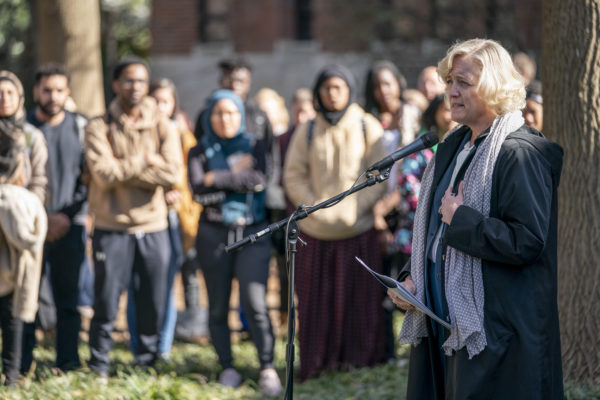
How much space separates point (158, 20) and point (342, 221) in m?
12.0

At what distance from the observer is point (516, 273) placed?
3.90 m

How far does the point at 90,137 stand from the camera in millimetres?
6926

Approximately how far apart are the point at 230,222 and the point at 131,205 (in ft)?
2.47

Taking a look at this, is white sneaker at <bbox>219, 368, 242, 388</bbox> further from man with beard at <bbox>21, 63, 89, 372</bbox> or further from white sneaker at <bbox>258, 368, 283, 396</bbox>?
man with beard at <bbox>21, 63, 89, 372</bbox>

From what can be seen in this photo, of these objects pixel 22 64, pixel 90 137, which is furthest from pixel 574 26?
pixel 22 64

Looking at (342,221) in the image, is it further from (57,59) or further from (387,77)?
(57,59)

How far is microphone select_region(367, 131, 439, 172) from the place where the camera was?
4.12 metres

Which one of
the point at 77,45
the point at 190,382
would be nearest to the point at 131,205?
the point at 190,382

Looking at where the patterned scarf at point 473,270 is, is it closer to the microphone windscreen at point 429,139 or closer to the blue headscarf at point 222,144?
the microphone windscreen at point 429,139

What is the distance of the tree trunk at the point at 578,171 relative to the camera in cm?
561

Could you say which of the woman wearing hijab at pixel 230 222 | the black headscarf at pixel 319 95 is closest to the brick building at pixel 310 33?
the black headscarf at pixel 319 95

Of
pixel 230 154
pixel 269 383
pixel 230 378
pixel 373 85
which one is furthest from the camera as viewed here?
pixel 373 85

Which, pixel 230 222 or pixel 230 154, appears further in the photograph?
pixel 230 154

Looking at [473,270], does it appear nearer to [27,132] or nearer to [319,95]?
[319,95]
